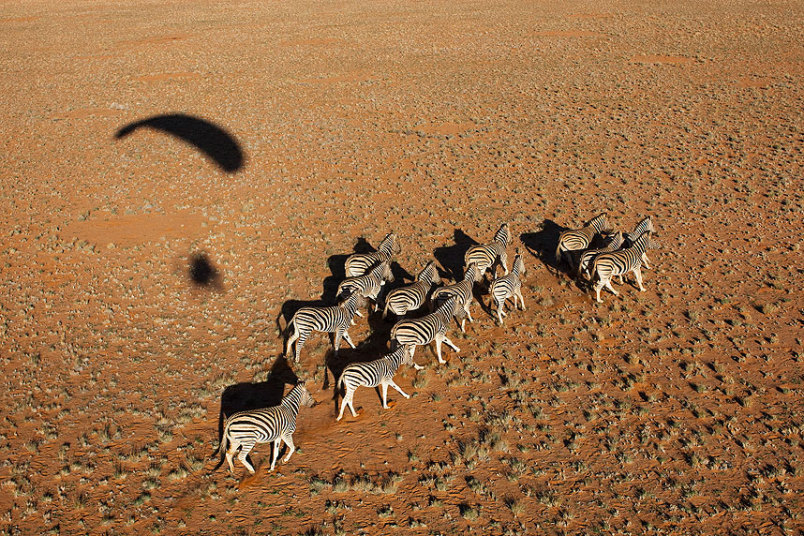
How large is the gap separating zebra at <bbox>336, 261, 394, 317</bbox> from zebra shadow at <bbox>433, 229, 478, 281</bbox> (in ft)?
6.95

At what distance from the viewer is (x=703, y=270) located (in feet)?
48.2

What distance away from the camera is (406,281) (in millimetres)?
14633

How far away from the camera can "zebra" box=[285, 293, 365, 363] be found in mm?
11422

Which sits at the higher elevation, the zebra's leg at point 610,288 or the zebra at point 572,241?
the zebra at point 572,241

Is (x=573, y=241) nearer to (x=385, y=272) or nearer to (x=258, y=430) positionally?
(x=385, y=272)

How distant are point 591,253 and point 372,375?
711 cm

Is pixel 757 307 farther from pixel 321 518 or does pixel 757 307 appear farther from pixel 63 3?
pixel 63 3

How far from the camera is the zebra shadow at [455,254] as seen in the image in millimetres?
15023

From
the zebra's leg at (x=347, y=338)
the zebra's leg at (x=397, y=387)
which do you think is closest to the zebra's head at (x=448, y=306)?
the zebra's leg at (x=397, y=387)

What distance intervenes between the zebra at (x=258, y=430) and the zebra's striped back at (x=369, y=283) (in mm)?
3725

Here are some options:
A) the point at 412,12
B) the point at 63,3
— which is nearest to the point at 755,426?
the point at 412,12

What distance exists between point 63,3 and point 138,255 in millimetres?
61666

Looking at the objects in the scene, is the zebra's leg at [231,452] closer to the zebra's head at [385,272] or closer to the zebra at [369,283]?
the zebra at [369,283]

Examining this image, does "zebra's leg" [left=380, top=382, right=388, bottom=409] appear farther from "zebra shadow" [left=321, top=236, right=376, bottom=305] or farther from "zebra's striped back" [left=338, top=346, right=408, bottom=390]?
"zebra shadow" [left=321, top=236, right=376, bottom=305]
